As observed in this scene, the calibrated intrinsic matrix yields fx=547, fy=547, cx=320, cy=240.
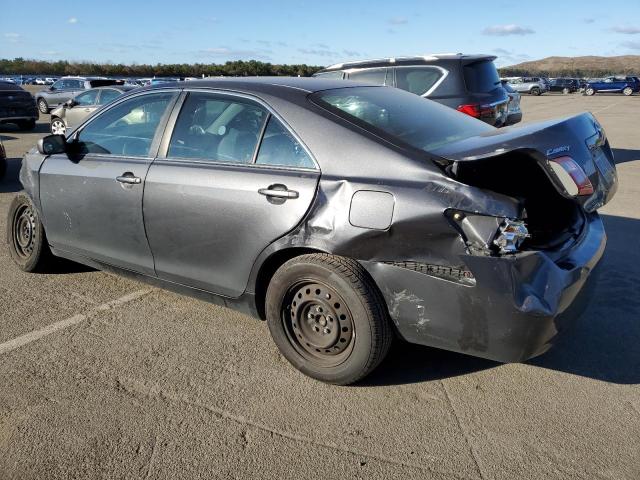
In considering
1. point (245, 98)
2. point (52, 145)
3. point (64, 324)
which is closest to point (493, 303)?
point (245, 98)

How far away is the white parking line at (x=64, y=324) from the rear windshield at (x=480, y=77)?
5.84 meters

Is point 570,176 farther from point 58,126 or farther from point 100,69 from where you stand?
point 100,69

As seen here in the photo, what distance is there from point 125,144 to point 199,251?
3.67 feet

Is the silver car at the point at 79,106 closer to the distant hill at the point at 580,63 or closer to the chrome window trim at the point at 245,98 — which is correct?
the chrome window trim at the point at 245,98

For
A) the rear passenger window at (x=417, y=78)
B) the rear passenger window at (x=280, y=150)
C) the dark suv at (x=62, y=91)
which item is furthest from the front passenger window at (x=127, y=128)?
the dark suv at (x=62, y=91)

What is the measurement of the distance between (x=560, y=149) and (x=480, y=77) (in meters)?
6.09

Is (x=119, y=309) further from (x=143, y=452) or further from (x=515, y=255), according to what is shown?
(x=515, y=255)

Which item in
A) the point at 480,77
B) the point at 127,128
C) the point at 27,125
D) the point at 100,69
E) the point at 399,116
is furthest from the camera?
the point at 100,69

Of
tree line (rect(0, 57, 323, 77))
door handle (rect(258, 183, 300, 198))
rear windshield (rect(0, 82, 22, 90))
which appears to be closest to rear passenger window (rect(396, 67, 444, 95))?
door handle (rect(258, 183, 300, 198))

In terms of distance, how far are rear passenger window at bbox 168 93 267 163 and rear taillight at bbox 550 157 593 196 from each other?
1.65 meters

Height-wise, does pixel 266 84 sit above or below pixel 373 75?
below

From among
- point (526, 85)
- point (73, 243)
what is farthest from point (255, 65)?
point (73, 243)

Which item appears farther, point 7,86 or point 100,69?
point 100,69

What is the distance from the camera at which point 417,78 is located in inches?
331
